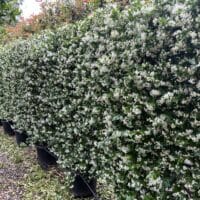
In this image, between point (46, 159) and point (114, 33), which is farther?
point (46, 159)

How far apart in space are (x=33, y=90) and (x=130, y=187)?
3743 millimetres

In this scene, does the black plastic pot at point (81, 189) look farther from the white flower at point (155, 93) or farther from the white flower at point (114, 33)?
the white flower at point (155, 93)

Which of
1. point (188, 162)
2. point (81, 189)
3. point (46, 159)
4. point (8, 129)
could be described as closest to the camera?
point (188, 162)

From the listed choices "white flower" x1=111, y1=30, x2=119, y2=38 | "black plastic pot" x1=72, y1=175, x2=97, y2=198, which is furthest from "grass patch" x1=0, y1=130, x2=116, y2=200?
"white flower" x1=111, y1=30, x2=119, y2=38

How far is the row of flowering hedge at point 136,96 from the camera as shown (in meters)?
2.95

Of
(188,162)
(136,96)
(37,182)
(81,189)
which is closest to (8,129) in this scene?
(37,182)

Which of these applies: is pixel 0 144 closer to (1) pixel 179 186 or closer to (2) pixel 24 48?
(2) pixel 24 48

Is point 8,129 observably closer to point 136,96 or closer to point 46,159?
point 46,159

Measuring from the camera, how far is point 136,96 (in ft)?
11.0

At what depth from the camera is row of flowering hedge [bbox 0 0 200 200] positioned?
2.95 meters

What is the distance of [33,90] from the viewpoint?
7184 mm

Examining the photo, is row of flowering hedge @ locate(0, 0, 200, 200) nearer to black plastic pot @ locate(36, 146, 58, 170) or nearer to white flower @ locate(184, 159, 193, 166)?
white flower @ locate(184, 159, 193, 166)

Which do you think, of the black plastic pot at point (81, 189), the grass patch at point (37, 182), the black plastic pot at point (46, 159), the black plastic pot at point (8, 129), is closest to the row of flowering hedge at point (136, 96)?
the black plastic pot at point (81, 189)

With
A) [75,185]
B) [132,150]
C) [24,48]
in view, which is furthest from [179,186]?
[24,48]
